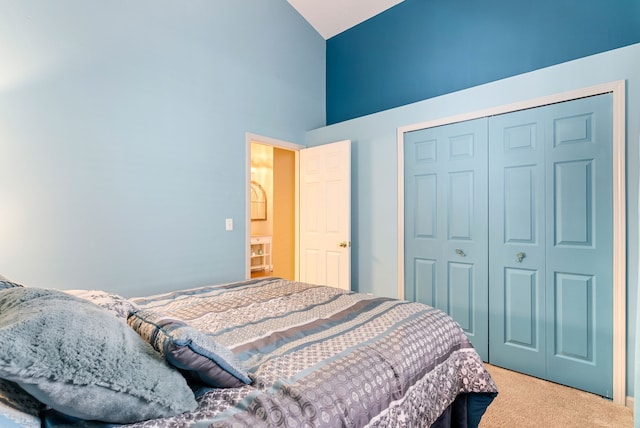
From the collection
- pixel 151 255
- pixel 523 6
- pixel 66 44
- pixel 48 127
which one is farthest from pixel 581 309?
pixel 66 44

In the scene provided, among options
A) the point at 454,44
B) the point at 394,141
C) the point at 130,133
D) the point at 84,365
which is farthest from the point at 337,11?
the point at 84,365

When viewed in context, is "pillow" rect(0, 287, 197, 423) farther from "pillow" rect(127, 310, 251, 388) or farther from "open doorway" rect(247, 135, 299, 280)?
"open doorway" rect(247, 135, 299, 280)

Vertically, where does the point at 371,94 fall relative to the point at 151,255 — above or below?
above

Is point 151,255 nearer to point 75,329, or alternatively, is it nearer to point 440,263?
point 75,329

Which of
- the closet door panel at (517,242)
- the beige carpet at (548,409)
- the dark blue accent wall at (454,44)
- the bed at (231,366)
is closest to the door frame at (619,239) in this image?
the beige carpet at (548,409)

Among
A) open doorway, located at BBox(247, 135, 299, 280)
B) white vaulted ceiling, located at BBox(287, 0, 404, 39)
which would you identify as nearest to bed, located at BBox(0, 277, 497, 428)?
open doorway, located at BBox(247, 135, 299, 280)

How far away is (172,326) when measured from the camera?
0.92m

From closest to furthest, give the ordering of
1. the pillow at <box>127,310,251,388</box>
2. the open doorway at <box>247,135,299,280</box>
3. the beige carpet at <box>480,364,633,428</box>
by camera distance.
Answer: the pillow at <box>127,310,251,388</box>
the beige carpet at <box>480,364,633,428</box>
the open doorway at <box>247,135,299,280</box>

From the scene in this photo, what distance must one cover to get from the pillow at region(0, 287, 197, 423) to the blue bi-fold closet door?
251 cm

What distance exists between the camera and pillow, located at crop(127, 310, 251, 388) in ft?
2.76

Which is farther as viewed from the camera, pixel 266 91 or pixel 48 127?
pixel 266 91

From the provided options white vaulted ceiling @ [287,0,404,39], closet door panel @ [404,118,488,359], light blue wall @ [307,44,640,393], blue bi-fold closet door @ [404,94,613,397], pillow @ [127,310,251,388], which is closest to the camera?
pillow @ [127,310,251,388]

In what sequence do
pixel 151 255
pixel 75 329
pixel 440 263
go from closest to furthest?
1. pixel 75 329
2. pixel 151 255
3. pixel 440 263

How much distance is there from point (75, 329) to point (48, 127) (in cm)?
216
